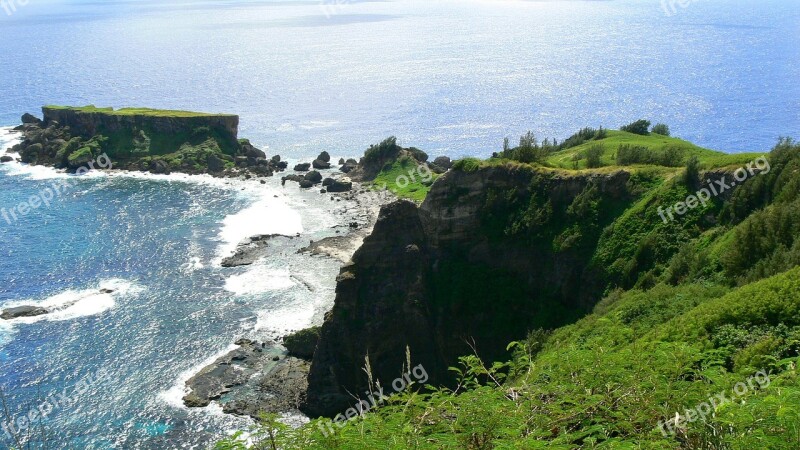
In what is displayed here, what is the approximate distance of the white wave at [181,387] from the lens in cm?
5173

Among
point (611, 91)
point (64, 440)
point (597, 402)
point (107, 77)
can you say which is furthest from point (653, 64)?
point (597, 402)

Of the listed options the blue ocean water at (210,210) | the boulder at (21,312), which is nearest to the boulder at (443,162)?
the blue ocean water at (210,210)

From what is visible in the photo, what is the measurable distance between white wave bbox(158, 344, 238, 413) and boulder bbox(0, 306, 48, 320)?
66.1 feet

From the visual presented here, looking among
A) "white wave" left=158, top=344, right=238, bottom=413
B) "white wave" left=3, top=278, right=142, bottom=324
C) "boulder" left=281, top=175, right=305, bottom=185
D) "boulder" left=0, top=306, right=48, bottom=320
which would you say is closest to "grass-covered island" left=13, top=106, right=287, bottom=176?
"boulder" left=281, top=175, right=305, bottom=185

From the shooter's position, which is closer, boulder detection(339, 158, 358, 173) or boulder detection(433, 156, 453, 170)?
boulder detection(433, 156, 453, 170)

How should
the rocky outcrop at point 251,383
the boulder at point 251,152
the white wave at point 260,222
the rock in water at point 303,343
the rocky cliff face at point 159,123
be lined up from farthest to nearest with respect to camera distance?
1. the rocky cliff face at point 159,123
2. the boulder at point 251,152
3. the white wave at point 260,222
4. the rock in water at point 303,343
5. the rocky outcrop at point 251,383

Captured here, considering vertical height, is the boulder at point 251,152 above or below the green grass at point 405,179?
below

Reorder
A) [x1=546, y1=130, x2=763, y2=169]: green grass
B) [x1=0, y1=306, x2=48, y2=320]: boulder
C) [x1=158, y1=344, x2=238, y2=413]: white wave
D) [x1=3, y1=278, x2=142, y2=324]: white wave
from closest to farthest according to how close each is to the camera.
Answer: [x1=546, y1=130, x2=763, y2=169]: green grass, [x1=158, y1=344, x2=238, y2=413]: white wave, [x1=0, y1=306, x2=48, y2=320]: boulder, [x1=3, y1=278, x2=142, y2=324]: white wave

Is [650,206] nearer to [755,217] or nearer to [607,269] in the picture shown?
[607,269]

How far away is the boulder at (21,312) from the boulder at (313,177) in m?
52.1

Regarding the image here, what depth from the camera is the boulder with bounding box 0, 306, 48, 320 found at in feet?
213

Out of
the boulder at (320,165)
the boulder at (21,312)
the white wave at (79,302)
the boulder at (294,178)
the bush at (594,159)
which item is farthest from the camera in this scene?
the boulder at (320,165)

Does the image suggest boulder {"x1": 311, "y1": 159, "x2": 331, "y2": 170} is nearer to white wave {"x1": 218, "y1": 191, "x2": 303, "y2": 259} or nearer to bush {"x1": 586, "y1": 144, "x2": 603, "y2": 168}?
white wave {"x1": 218, "y1": 191, "x2": 303, "y2": 259}

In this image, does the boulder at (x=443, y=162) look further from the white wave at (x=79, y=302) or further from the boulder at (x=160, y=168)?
the white wave at (x=79, y=302)
